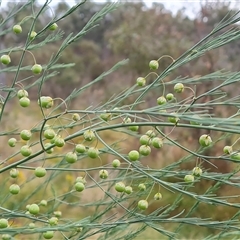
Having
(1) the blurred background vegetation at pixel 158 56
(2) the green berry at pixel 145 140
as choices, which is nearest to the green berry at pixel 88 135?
(2) the green berry at pixel 145 140

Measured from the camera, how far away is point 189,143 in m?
4.07

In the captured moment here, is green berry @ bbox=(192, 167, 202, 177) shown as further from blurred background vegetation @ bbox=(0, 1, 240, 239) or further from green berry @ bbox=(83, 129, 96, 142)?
blurred background vegetation @ bbox=(0, 1, 240, 239)

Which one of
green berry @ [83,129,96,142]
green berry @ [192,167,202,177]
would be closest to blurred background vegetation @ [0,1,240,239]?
green berry @ [192,167,202,177]

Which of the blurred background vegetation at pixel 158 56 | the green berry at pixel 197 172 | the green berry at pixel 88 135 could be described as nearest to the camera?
the green berry at pixel 88 135

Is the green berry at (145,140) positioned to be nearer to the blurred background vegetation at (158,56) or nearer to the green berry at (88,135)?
the green berry at (88,135)

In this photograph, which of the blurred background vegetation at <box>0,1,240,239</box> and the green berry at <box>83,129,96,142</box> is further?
the blurred background vegetation at <box>0,1,240,239</box>

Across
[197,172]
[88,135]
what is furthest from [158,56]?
[88,135]

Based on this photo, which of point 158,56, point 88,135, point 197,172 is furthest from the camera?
point 158,56

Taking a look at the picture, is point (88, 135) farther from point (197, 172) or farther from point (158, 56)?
point (158, 56)

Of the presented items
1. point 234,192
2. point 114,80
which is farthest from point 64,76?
point 234,192

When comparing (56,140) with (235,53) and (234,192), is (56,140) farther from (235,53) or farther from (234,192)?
(235,53)

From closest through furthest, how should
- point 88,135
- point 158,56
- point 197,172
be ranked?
point 88,135 → point 197,172 → point 158,56

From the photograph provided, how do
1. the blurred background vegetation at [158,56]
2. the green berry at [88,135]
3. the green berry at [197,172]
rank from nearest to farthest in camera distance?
the green berry at [88,135] < the green berry at [197,172] < the blurred background vegetation at [158,56]

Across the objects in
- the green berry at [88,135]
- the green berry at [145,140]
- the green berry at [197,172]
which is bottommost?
the green berry at [197,172]
